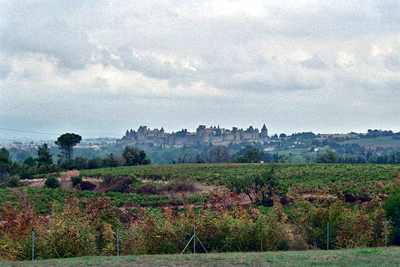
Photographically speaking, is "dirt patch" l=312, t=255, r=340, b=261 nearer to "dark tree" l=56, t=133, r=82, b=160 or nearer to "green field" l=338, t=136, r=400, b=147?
"dark tree" l=56, t=133, r=82, b=160

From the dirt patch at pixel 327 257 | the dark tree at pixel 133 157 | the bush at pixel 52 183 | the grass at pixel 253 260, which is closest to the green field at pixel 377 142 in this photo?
the dark tree at pixel 133 157

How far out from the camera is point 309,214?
1549 centimetres

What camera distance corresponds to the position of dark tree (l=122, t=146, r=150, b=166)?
71625 millimetres

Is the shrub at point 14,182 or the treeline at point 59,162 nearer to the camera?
the shrub at point 14,182

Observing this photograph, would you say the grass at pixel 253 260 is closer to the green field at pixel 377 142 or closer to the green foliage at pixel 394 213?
the green foliage at pixel 394 213

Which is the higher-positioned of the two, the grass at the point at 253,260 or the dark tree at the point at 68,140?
the dark tree at the point at 68,140

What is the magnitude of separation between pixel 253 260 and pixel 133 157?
6217 centimetres

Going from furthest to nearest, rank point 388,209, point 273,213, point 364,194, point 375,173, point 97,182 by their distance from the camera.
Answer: point 97,182 < point 375,173 < point 364,194 < point 388,209 < point 273,213

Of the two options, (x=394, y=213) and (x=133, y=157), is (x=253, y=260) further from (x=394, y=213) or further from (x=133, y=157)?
(x=133, y=157)

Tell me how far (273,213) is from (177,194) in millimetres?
22471

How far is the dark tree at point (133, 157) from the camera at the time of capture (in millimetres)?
71625

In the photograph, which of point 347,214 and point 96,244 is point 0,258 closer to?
point 96,244

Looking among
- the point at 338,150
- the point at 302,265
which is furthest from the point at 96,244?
the point at 338,150

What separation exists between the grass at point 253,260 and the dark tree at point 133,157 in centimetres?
6042
